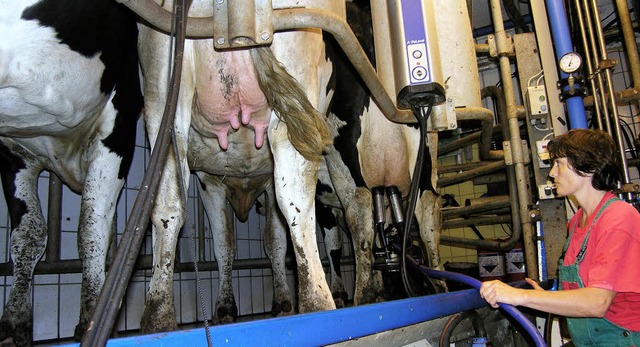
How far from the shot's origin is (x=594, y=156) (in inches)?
68.5

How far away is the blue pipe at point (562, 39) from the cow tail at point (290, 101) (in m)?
1.57

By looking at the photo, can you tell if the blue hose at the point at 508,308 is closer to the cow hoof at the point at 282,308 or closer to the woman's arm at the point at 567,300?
the woman's arm at the point at 567,300

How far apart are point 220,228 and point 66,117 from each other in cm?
166

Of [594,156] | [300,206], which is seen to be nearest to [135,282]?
[300,206]

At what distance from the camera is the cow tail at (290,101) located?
1789 millimetres

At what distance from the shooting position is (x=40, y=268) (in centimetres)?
305

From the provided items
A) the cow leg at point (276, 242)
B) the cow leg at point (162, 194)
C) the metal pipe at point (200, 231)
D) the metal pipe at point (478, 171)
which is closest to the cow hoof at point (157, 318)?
the cow leg at point (162, 194)

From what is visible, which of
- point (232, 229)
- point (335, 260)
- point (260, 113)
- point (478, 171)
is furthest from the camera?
point (478, 171)

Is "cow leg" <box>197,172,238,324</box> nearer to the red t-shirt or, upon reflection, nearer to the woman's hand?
the woman's hand

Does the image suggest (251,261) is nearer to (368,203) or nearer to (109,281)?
(368,203)

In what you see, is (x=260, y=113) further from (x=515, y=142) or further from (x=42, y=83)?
(x=515, y=142)

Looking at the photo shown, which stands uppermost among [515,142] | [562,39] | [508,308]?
[562,39]

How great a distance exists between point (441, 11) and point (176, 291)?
3.01 meters

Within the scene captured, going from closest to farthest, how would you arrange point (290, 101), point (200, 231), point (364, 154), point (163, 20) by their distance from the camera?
point (163, 20) → point (290, 101) → point (364, 154) → point (200, 231)
